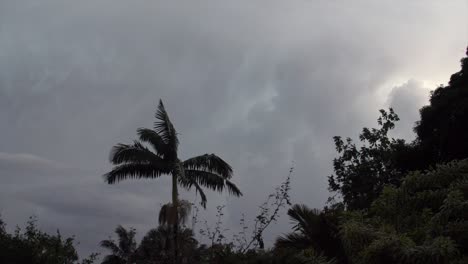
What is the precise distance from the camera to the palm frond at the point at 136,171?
916 inches

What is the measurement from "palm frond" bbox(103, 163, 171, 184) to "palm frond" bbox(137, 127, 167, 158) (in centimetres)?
61

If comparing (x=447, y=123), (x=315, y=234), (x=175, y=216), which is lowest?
(x=315, y=234)

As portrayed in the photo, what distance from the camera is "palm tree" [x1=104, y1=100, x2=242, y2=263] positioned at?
914 inches

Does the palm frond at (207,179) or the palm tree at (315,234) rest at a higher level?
the palm frond at (207,179)

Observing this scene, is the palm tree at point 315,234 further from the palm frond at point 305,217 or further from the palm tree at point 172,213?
the palm tree at point 172,213

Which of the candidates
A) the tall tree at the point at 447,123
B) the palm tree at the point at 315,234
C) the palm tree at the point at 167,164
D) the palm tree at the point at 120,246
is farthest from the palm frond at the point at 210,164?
the palm tree at the point at 120,246

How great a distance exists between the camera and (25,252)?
2530 cm

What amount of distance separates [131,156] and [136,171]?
627 millimetres

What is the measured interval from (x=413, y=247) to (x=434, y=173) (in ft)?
10.1

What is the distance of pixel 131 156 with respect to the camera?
23.2 meters

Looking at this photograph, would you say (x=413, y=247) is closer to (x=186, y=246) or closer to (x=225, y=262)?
(x=225, y=262)

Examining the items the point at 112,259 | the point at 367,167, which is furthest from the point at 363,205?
the point at 112,259

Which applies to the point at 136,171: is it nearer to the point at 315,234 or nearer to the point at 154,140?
the point at 154,140

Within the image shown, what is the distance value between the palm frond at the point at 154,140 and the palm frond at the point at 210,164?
37.8 inches
